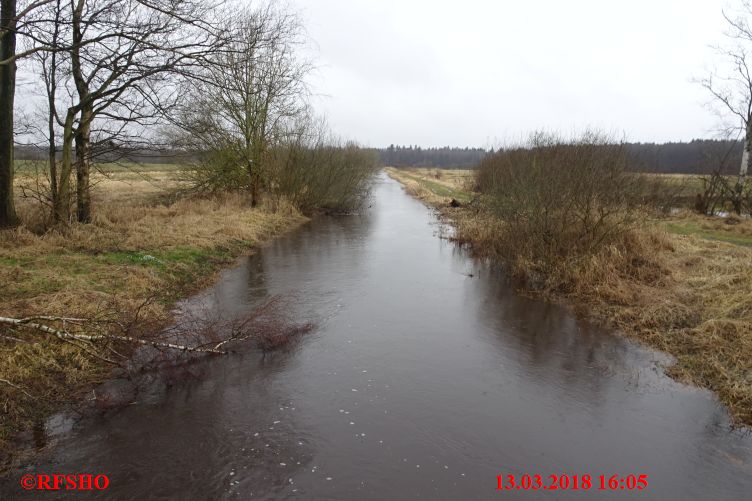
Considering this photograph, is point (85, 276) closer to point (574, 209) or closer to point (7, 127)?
point (7, 127)

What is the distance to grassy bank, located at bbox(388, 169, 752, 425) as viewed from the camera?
255 inches

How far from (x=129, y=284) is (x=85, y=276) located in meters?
0.74

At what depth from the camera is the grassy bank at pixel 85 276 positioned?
16.1ft

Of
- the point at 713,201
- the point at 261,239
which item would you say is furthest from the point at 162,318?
the point at 713,201

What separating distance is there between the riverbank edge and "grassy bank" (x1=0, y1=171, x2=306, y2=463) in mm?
13

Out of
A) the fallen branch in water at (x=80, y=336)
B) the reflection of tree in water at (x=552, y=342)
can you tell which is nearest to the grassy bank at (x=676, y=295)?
the reflection of tree in water at (x=552, y=342)

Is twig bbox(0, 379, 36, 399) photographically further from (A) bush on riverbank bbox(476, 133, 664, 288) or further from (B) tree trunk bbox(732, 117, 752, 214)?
(B) tree trunk bbox(732, 117, 752, 214)

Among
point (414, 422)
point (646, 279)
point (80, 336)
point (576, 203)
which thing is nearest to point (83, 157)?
point (80, 336)

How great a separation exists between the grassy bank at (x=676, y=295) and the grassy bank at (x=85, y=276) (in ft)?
26.1

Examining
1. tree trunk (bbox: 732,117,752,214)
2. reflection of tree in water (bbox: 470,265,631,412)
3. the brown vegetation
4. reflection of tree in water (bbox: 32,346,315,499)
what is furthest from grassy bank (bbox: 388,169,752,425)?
tree trunk (bbox: 732,117,752,214)

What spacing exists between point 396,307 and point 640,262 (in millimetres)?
6309

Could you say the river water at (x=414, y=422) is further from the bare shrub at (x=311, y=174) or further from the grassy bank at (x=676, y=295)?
the bare shrub at (x=311, y=174)

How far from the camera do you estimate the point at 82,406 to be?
16.2ft

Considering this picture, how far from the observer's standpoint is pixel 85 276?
8.16 meters
